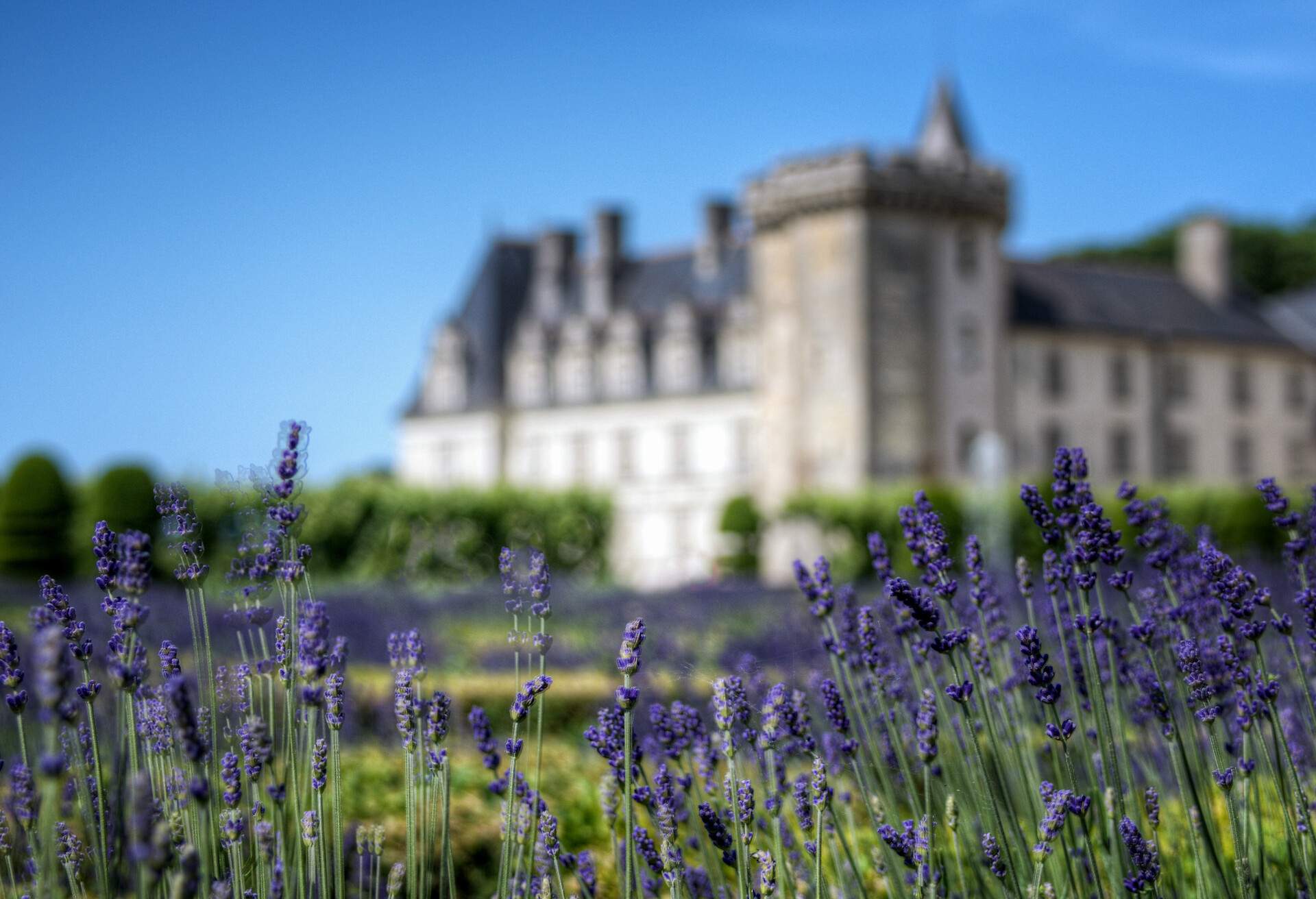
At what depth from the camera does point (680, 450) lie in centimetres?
3991

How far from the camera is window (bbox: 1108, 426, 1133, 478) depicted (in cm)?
3769

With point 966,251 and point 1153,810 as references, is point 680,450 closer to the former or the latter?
point 966,251

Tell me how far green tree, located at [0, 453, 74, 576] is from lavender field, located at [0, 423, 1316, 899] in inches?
970

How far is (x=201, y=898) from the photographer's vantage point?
2.45 metres

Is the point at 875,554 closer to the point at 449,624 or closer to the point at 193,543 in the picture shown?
the point at 193,543

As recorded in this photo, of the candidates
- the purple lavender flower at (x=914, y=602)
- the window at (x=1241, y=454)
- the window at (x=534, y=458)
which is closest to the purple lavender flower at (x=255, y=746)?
the purple lavender flower at (x=914, y=602)

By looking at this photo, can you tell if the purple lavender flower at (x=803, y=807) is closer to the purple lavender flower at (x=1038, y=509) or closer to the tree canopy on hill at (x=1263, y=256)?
the purple lavender flower at (x=1038, y=509)

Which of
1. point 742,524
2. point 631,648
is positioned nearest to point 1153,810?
point 631,648

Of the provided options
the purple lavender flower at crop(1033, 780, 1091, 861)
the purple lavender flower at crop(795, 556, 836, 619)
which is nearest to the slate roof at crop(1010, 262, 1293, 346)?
the purple lavender flower at crop(795, 556, 836, 619)

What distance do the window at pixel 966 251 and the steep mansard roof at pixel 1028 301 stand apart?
3.58 metres

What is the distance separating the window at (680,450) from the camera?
3966 centimetres

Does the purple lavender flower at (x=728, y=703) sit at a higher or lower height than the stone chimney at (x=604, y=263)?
lower

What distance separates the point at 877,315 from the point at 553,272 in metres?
14.7

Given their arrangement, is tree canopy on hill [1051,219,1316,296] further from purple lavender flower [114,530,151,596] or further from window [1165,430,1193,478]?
purple lavender flower [114,530,151,596]
